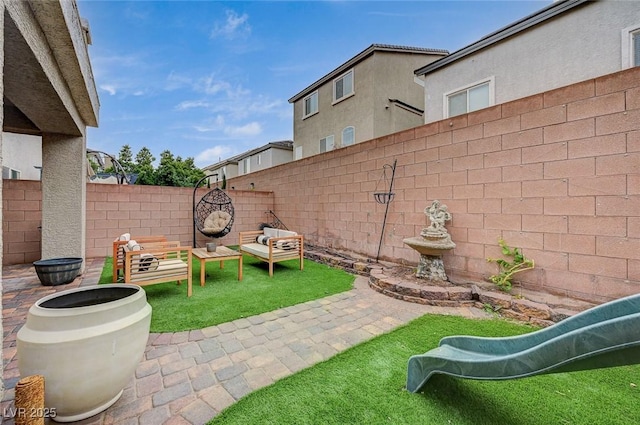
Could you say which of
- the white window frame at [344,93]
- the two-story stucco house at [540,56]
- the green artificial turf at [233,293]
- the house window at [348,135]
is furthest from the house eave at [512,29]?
the green artificial turf at [233,293]

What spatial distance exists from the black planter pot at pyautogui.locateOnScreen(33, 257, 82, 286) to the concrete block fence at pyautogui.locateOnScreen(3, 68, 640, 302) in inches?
91.7

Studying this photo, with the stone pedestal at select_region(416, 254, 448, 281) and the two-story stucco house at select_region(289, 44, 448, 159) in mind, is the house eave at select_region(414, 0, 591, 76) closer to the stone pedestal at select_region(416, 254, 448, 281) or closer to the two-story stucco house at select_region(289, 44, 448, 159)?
the two-story stucco house at select_region(289, 44, 448, 159)

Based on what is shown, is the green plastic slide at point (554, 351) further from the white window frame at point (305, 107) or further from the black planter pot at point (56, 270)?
the white window frame at point (305, 107)

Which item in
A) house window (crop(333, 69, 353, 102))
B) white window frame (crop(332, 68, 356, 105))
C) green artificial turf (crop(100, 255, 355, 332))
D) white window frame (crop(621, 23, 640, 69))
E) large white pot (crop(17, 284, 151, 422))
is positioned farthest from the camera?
house window (crop(333, 69, 353, 102))

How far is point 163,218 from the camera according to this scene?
6.84 meters

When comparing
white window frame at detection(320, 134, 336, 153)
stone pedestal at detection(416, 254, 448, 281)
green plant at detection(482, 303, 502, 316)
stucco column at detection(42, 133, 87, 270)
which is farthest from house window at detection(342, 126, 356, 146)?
stucco column at detection(42, 133, 87, 270)

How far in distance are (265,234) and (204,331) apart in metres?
3.80

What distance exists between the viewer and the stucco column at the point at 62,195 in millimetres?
4148

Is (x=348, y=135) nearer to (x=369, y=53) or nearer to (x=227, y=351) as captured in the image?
(x=369, y=53)

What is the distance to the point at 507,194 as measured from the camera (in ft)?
11.8

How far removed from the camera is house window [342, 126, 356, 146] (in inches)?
389

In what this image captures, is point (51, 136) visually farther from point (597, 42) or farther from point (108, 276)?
point (597, 42)

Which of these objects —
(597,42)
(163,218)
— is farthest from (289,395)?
(597,42)

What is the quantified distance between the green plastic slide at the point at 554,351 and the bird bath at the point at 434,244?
80.5 inches
